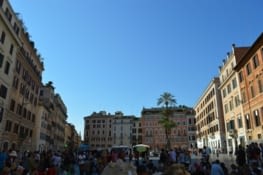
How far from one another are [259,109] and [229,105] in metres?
14.0

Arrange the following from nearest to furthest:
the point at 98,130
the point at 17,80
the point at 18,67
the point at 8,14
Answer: the point at 8,14, the point at 17,80, the point at 18,67, the point at 98,130

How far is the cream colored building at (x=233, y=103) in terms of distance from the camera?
126 ft

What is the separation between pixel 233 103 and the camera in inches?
1624

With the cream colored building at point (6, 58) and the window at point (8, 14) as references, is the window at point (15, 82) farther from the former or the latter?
the window at point (8, 14)

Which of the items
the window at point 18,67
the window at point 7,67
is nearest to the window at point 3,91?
the window at point 7,67

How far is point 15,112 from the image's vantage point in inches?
1282

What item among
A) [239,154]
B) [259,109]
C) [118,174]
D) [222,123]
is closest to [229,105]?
[222,123]

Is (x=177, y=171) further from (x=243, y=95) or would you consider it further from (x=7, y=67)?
(x=243, y=95)

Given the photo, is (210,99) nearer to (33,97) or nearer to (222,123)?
(222,123)

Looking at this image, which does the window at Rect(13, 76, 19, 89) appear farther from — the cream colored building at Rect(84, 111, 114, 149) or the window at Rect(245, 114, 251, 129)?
the cream colored building at Rect(84, 111, 114, 149)

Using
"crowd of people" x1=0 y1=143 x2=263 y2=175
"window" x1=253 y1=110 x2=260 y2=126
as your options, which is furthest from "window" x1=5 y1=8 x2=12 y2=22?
"window" x1=253 y1=110 x2=260 y2=126

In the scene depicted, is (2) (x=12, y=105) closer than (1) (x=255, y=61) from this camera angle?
No

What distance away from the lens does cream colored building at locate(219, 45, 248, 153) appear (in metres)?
38.3

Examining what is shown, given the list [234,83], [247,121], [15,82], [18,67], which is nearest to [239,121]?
[247,121]
